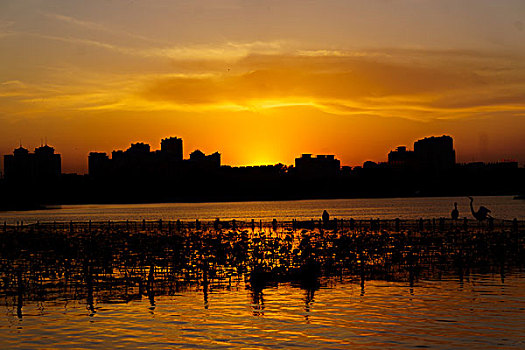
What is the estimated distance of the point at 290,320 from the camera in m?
27.5

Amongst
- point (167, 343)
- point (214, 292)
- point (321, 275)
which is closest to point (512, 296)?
point (321, 275)

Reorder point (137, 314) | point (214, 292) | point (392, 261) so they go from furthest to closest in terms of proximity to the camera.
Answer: point (392, 261)
point (214, 292)
point (137, 314)

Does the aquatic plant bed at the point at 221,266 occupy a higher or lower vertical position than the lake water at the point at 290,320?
higher

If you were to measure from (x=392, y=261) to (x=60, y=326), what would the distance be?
2407 cm

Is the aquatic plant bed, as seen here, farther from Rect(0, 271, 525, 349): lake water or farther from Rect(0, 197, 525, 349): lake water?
Rect(0, 271, 525, 349): lake water

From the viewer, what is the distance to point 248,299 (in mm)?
31984

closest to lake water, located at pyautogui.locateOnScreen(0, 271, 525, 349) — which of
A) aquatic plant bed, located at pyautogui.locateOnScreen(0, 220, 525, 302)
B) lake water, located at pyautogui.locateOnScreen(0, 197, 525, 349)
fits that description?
lake water, located at pyautogui.locateOnScreen(0, 197, 525, 349)

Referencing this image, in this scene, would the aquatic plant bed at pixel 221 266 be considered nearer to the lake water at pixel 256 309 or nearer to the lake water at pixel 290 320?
the lake water at pixel 256 309

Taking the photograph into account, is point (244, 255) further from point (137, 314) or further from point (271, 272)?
point (137, 314)

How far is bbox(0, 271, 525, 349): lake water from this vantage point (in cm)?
2397

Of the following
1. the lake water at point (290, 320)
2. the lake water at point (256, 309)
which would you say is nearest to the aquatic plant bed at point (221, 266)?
the lake water at point (256, 309)

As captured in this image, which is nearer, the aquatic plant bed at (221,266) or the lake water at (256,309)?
the lake water at (256,309)

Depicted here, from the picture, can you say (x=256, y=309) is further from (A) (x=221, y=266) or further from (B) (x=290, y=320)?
(A) (x=221, y=266)

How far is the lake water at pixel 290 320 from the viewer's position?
2397 centimetres
